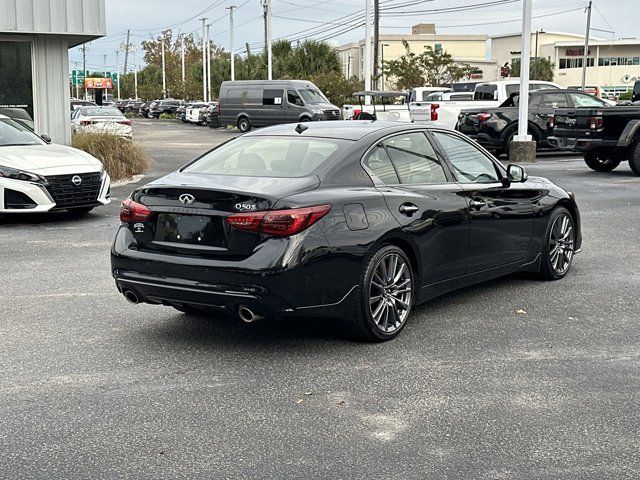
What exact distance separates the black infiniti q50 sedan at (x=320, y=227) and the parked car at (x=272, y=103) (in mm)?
31224

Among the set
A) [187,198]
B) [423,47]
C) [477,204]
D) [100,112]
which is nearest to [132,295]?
[187,198]

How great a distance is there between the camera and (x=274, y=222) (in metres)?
5.62

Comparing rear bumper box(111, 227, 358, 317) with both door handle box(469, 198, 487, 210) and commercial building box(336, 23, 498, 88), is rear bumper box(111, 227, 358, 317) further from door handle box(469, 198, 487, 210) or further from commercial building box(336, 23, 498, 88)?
commercial building box(336, 23, 498, 88)

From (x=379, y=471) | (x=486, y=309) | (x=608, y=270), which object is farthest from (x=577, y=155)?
(x=379, y=471)

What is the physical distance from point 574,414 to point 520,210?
3.16 m

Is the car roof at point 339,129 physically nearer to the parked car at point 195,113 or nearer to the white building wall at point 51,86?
the white building wall at point 51,86

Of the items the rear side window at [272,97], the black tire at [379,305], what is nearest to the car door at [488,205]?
the black tire at [379,305]

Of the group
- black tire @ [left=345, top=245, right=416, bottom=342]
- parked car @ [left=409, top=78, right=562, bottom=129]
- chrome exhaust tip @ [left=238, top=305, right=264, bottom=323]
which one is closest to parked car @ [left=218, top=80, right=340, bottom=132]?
parked car @ [left=409, top=78, right=562, bottom=129]

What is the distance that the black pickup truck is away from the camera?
17.5 metres

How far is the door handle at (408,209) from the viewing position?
250 inches

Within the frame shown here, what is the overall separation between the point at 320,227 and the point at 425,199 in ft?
3.76

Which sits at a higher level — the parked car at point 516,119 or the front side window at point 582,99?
the front side window at point 582,99

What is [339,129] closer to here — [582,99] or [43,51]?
[43,51]

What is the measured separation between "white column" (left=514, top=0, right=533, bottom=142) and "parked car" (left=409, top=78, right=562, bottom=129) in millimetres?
2466
